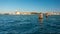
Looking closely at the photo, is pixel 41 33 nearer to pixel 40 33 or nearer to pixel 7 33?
pixel 40 33

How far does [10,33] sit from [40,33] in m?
4.37

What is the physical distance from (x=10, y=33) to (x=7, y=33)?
0.44 m

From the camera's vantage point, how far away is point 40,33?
995 inches

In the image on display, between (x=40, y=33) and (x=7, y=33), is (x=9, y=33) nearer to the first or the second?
(x=7, y=33)

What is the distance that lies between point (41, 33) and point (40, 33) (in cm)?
16

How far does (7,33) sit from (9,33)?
0.97 feet

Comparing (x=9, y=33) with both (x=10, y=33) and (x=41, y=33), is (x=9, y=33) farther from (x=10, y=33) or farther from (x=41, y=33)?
(x=41, y=33)

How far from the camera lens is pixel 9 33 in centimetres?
2522

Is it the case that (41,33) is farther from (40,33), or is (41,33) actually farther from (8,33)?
(8,33)

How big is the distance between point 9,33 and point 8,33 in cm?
15

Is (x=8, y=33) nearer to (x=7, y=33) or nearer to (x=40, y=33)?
(x=7, y=33)

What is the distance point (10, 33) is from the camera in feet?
82.7

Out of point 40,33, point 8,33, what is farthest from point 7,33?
point 40,33

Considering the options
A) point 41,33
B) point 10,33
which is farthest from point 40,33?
point 10,33
